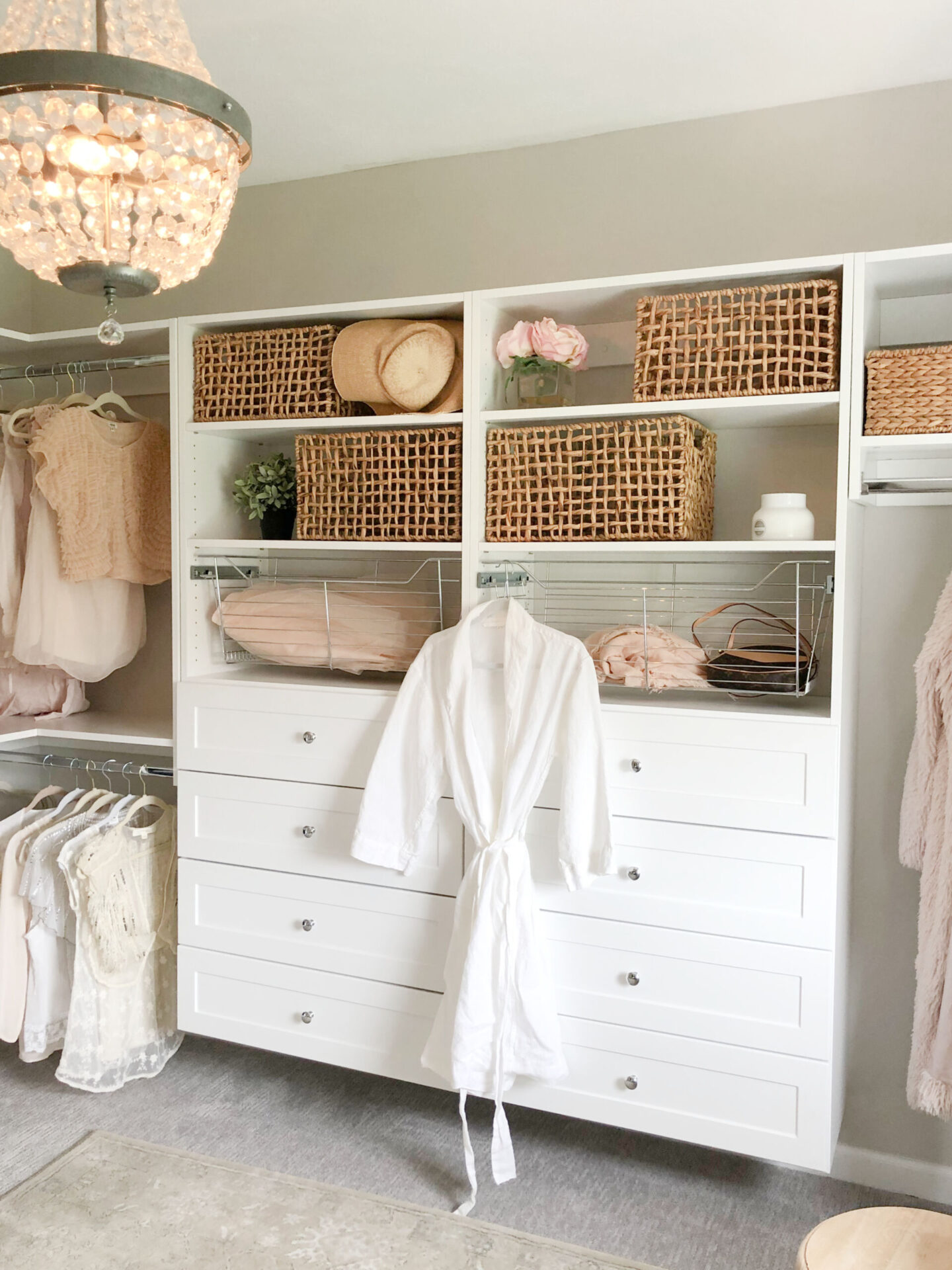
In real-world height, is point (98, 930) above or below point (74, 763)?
below

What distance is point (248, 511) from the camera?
2740 mm

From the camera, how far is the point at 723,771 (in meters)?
2.06

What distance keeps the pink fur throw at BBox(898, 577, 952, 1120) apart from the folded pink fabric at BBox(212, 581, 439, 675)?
1.10 meters

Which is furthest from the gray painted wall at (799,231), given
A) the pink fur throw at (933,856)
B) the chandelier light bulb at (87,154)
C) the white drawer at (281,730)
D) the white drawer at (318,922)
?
the chandelier light bulb at (87,154)

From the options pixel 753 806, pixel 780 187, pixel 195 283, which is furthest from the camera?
pixel 195 283

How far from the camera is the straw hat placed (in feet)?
7.41

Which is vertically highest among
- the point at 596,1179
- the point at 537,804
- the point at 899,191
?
Answer: the point at 899,191

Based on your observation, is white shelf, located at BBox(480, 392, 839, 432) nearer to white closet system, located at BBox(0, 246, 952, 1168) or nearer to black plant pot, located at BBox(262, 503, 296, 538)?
white closet system, located at BBox(0, 246, 952, 1168)

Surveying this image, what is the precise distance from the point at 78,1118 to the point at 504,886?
124cm

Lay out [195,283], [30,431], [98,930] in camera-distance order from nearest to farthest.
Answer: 1. [98,930]
2. [30,431]
3. [195,283]

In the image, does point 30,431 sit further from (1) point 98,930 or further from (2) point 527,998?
(2) point 527,998

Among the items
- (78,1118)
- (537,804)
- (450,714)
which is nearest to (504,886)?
(537,804)

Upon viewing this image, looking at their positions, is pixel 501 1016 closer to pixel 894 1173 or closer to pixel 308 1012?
pixel 308 1012

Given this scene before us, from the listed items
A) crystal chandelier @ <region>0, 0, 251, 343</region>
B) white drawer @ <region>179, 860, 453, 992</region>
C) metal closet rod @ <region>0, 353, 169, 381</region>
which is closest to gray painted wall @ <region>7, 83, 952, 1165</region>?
metal closet rod @ <region>0, 353, 169, 381</region>
